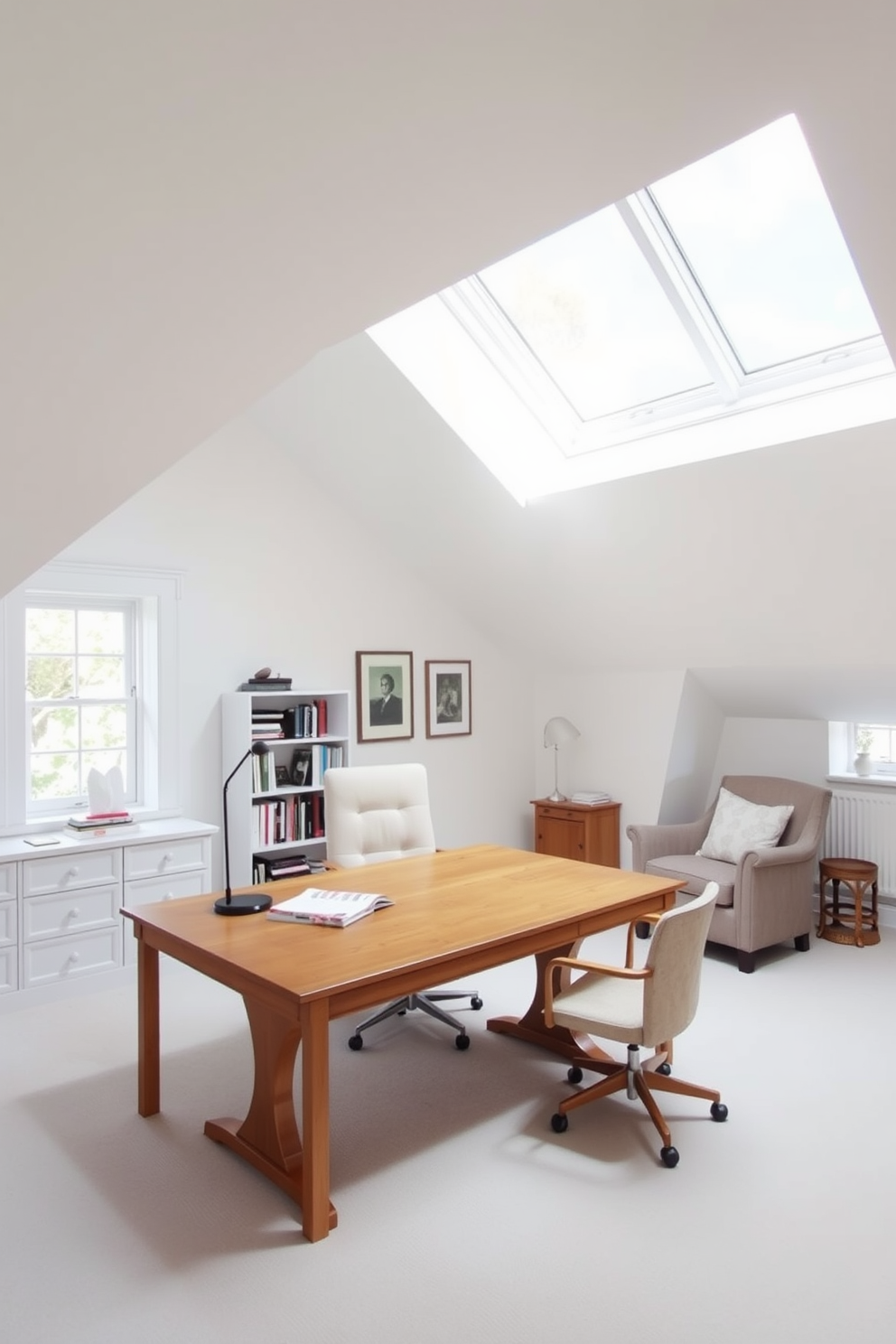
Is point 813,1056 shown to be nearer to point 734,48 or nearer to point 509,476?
point 509,476

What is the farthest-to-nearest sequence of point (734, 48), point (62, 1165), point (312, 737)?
1. point (312, 737)
2. point (62, 1165)
3. point (734, 48)

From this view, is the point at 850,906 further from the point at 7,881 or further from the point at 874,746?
the point at 7,881

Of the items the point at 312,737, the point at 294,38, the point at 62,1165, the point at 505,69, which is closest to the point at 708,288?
the point at 505,69

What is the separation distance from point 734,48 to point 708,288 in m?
2.18

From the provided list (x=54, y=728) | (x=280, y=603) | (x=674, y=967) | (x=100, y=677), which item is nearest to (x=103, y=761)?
(x=54, y=728)

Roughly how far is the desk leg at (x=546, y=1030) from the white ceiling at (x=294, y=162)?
97.5 inches

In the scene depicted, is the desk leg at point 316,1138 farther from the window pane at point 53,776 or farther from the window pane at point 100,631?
the window pane at point 100,631

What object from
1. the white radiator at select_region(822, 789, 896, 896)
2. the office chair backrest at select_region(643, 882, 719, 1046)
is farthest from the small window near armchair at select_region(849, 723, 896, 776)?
the office chair backrest at select_region(643, 882, 719, 1046)

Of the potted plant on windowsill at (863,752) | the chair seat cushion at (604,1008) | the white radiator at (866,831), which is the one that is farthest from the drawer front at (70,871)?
the potted plant on windowsill at (863,752)

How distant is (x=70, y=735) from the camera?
4.88 meters

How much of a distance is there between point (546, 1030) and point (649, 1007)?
39.4 inches

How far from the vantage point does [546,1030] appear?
148 inches

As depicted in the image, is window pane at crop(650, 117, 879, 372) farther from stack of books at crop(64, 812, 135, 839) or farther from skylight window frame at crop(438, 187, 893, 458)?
stack of books at crop(64, 812, 135, 839)

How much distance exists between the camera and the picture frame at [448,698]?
6211mm
